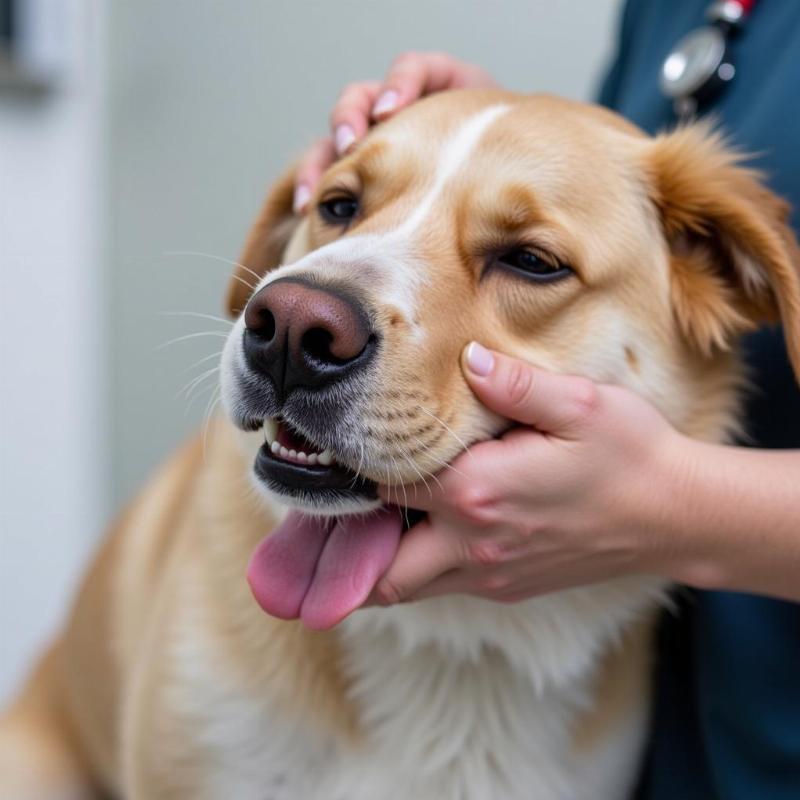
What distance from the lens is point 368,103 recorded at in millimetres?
1306

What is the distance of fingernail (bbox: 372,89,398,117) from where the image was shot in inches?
49.8

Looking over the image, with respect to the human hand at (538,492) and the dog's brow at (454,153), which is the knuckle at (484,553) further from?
the dog's brow at (454,153)

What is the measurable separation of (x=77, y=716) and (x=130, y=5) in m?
1.79

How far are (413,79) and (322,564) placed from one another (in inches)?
24.0

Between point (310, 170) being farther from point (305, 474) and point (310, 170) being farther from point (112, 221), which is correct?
point (112, 221)

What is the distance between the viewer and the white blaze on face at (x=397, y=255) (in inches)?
37.9

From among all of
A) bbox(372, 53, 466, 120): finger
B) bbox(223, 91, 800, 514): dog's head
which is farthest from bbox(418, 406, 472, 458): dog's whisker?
bbox(372, 53, 466, 120): finger

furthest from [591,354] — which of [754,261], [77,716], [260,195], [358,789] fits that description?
[260,195]

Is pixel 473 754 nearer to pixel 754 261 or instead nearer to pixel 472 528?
pixel 472 528

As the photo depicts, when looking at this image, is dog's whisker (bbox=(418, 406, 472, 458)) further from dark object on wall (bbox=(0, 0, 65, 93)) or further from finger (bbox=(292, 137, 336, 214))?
dark object on wall (bbox=(0, 0, 65, 93))

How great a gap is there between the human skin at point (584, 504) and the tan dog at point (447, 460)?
3 cm

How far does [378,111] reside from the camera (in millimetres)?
1266

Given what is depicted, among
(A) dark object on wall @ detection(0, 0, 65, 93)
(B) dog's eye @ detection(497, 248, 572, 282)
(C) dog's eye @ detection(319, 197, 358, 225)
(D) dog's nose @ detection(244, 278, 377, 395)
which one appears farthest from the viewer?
(A) dark object on wall @ detection(0, 0, 65, 93)

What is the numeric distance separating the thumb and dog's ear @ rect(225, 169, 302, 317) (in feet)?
1.60
